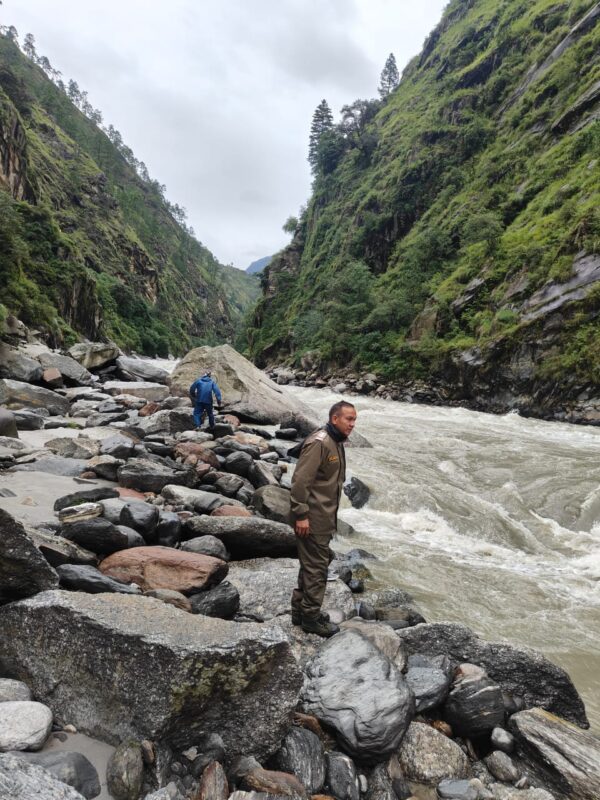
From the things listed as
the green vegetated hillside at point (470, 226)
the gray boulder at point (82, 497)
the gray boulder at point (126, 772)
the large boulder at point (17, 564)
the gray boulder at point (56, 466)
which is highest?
the green vegetated hillside at point (470, 226)

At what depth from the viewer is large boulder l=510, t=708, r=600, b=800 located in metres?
2.93

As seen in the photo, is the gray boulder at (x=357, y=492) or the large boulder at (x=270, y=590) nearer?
the large boulder at (x=270, y=590)

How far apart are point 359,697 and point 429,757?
576 millimetres

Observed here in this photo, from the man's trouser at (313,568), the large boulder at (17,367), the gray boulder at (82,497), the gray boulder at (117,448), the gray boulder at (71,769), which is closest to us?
the gray boulder at (71,769)

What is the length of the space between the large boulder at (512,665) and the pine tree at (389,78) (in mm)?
115758

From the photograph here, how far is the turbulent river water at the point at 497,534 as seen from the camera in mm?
5695

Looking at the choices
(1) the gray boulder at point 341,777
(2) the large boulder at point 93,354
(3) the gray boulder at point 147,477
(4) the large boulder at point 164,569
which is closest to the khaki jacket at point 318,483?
(4) the large boulder at point 164,569

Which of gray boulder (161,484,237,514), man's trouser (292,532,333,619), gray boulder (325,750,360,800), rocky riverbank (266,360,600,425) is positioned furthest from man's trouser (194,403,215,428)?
rocky riverbank (266,360,600,425)

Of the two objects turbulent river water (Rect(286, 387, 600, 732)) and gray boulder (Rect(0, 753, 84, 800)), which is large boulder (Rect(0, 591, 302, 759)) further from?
turbulent river water (Rect(286, 387, 600, 732))

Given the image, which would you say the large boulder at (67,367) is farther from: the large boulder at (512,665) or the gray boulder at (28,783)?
the gray boulder at (28,783)

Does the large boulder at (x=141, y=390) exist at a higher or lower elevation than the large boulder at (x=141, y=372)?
lower

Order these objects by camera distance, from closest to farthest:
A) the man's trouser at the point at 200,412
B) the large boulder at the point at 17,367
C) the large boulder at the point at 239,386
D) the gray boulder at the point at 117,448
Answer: the gray boulder at the point at 117,448 < the man's trouser at the point at 200,412 < the large boulder at the point at 17,367 < the large boulder at the point at 239,386

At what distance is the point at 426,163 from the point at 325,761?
63517 mm

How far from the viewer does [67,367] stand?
1833 cm
